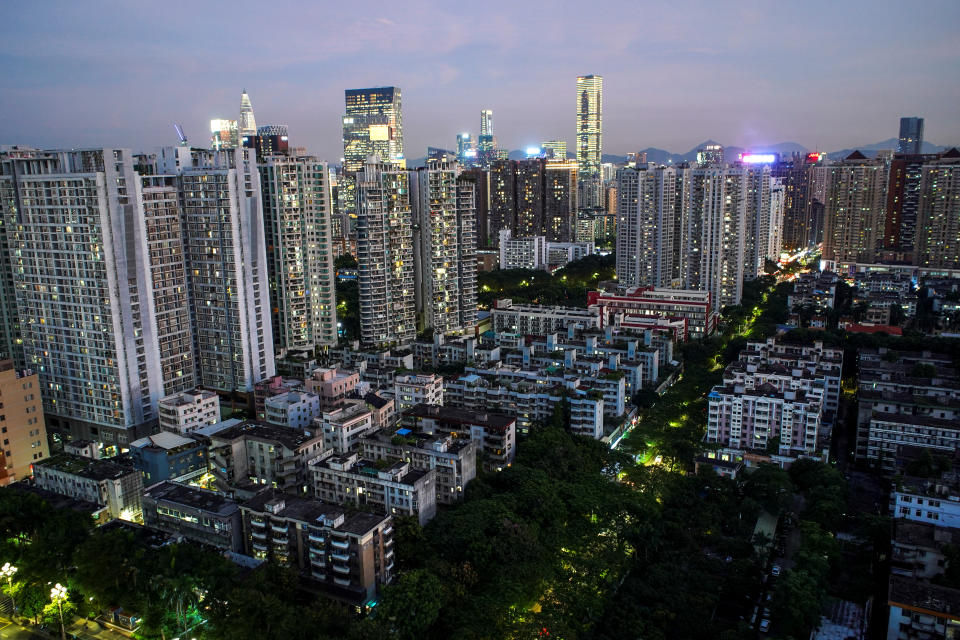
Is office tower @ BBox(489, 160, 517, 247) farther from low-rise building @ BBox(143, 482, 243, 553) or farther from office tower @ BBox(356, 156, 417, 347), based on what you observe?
low-rise building @ BBox(143, 482, 243, 553)

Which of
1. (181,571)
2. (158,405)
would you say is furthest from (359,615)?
(158,405)

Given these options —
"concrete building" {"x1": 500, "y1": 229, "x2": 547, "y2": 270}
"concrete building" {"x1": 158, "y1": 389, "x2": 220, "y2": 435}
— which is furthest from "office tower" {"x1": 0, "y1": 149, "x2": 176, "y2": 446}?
"concrete building" {"x1": 500, "y1": 229, "x2": 547, "y2": 270}

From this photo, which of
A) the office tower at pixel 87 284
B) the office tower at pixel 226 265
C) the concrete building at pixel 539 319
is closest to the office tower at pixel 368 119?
the concrete building at pixel 539 319

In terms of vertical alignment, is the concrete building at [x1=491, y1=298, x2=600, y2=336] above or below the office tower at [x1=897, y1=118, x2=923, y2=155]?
below

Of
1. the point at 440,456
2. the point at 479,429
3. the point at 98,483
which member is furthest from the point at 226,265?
the point at 440,456

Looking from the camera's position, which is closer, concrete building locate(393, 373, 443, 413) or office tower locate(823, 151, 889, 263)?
concrete building locate(393, 373, 443, 413)

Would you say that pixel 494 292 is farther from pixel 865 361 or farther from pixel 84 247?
pixel 84 247
